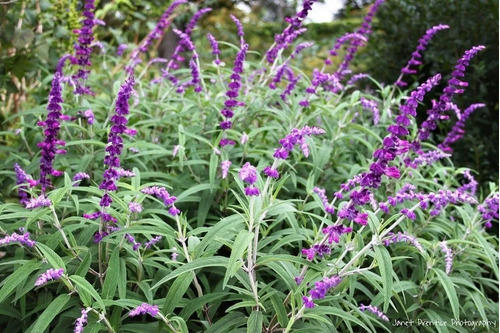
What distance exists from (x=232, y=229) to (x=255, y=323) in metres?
0.59

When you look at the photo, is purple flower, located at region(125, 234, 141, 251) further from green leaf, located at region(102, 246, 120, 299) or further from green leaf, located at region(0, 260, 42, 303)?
green leaf, located at region(0, 260, 42, 303)

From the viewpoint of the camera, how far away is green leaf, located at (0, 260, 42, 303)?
2121 millimetres

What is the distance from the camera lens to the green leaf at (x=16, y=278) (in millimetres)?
2121

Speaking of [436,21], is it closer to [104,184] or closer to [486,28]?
[486,28]

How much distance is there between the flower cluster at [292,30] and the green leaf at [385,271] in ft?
5.92

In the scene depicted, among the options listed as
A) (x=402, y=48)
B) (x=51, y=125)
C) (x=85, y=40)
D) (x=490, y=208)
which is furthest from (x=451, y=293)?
(x=402, y=48)

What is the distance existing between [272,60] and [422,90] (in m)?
2.13

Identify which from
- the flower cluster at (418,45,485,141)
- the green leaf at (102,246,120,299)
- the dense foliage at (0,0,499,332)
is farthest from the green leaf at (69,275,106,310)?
the flower cluster at (418,45,485,141)

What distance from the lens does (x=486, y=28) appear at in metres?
6.03

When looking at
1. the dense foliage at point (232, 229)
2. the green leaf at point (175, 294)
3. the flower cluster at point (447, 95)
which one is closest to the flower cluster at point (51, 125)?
the dense foliage at point (232, 229)

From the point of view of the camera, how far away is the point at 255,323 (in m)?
2.21

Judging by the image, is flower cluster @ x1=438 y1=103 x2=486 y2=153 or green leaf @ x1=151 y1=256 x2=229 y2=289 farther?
flower cluster @ x1=438 y1=103 x2=486 y2=153

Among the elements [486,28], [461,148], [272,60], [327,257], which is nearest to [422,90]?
[327,257]

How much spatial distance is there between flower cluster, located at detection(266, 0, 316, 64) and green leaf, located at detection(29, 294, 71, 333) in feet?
7.56
